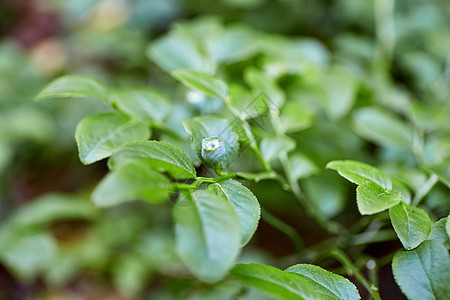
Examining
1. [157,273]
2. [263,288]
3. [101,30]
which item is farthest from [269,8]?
[263,288]

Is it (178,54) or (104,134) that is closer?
(104,134)

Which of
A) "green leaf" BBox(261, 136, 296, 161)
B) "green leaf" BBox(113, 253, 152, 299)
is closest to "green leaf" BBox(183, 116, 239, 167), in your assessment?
"green leaf" BBox(261, 136, 296, 161)

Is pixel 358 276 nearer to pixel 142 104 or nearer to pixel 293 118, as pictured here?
pixel 293 118

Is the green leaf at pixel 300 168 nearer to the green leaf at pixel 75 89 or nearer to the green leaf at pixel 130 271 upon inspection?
the green leaf at pixel 75 89

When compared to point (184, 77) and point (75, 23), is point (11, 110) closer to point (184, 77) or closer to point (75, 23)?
point (75, 23)

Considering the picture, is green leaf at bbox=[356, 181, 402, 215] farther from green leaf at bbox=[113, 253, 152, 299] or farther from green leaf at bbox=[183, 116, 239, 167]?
green leaf at bbox=[113, 253, 152, 299]

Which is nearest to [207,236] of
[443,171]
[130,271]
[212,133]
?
[212,133]
